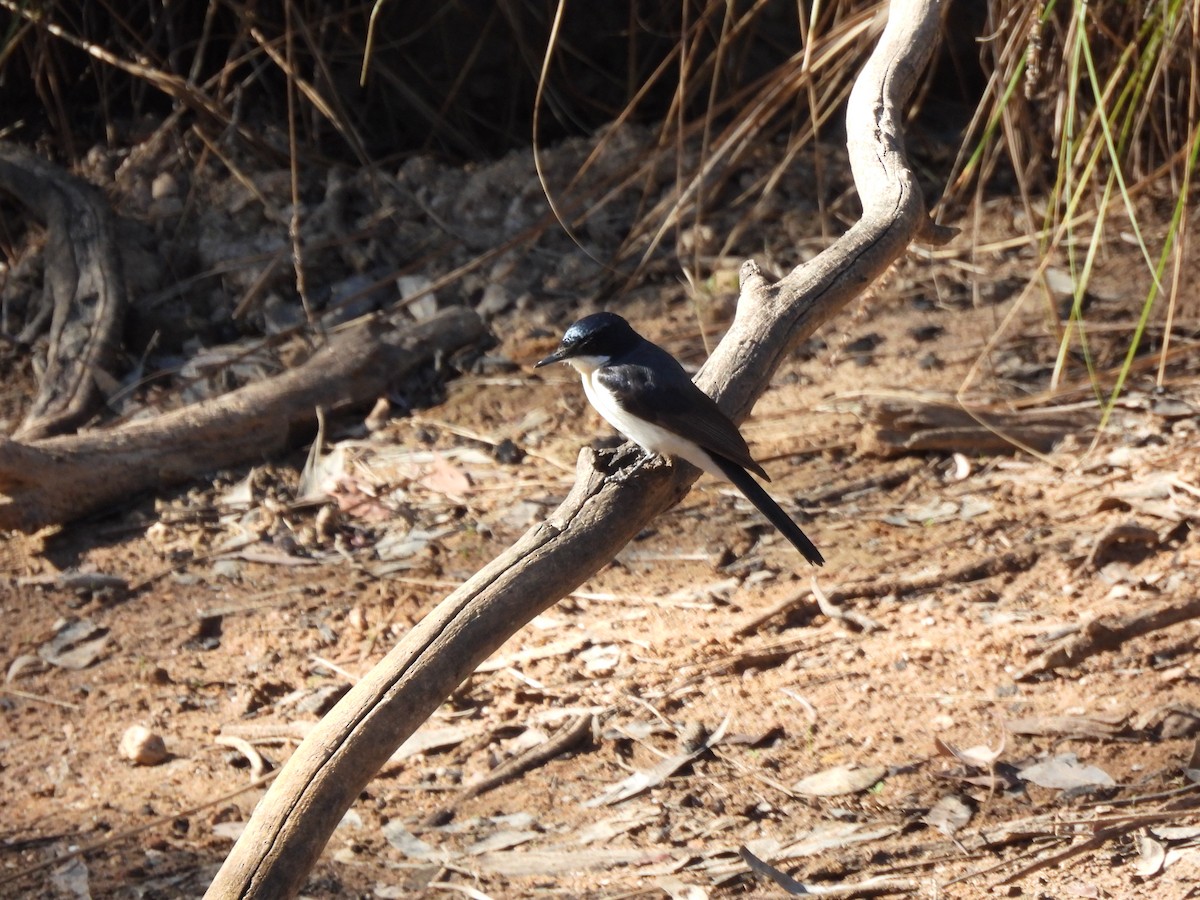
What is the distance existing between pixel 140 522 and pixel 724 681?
8.22ft

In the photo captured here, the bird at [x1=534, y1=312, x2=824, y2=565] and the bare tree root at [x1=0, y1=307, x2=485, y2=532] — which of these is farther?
the bare tree root at [x1=0, y1=307, x2=485, y2=532]

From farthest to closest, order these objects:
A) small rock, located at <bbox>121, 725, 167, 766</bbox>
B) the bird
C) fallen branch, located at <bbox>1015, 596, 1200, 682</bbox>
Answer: small rock, located at <bbox>121, 725, 167, 766</bbox> < fallen branch, located at <bbox>1015, 596, 1200, 682</bbox> < the bird

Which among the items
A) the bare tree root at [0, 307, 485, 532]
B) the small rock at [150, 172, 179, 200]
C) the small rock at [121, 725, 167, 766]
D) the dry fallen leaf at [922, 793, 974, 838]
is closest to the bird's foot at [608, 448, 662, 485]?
the dry fallen leaf at [922, 793, 974, 838]

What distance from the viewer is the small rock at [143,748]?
3.82 metres

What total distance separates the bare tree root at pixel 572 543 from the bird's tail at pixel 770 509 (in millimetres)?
394

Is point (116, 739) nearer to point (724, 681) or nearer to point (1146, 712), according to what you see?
point (724, 681)

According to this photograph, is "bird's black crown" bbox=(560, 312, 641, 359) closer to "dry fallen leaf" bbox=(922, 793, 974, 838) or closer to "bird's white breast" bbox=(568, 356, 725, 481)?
"bird's white breast" bbox=(568, 356, 725, 481)

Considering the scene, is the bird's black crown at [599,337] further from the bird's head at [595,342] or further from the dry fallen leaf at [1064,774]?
the dry fallen leaf at [1064,774]

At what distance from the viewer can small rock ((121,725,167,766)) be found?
3.82 m

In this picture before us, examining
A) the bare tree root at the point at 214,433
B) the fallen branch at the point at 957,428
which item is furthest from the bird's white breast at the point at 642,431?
the bare tree root at the point at 214,433

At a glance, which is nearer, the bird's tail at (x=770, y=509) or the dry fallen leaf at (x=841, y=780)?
the bird's tail at (x=770, y=509)

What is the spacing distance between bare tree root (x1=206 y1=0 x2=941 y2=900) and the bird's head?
0.77 m

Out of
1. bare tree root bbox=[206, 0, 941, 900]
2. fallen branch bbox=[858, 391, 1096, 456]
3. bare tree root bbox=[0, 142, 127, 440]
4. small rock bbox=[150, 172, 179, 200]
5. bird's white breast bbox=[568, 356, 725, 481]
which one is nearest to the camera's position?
bare tree root bbox=[206, 0, 941, 900]

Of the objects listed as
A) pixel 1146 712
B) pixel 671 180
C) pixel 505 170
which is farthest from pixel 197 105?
pixel 1146 712
